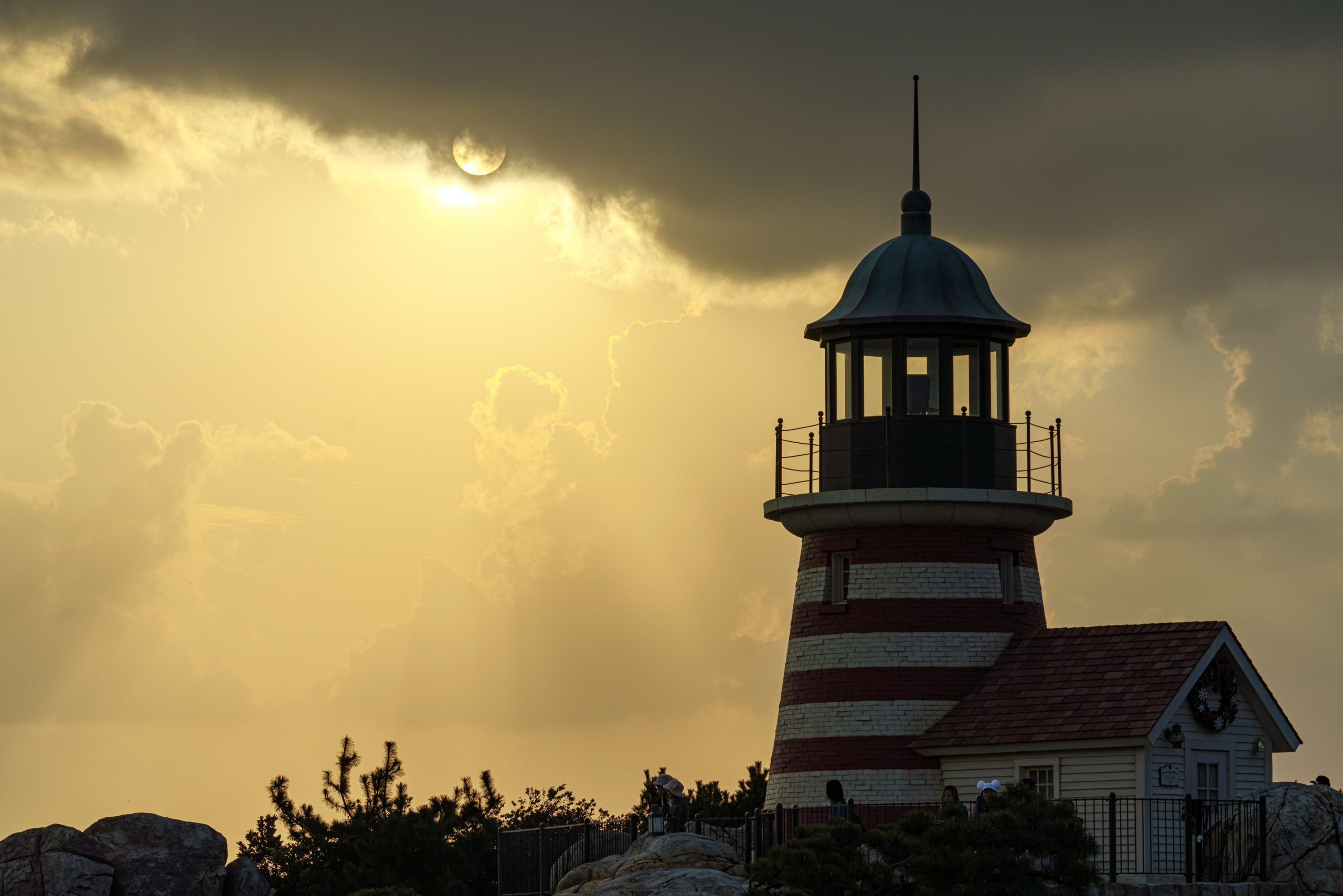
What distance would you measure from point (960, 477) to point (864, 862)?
436 inches

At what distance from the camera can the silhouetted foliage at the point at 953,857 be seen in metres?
31.0

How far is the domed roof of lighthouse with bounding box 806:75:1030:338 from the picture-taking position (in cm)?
4166

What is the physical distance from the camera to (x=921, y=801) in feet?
131

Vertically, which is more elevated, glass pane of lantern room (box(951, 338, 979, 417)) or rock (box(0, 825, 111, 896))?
glass pane of lantern room (box(951, 338, 979, 417))

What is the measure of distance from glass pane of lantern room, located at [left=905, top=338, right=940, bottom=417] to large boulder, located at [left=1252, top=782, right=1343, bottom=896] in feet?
30.6

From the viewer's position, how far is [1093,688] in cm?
3906

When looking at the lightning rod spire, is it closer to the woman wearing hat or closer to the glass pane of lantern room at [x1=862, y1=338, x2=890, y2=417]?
the glass pane of lantern room at [x1=862, y1=338, x2=890, y2=417]

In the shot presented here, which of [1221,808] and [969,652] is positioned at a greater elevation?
[969,652]

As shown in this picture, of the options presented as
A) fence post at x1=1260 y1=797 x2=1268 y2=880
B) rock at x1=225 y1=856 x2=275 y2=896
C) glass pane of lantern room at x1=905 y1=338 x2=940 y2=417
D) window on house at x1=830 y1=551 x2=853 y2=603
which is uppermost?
glass pane of lantern room at x1=905 y1=338 x2=940 y2=417

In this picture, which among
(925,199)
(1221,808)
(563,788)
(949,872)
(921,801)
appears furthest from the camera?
(563,788)

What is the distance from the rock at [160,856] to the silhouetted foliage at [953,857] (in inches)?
619

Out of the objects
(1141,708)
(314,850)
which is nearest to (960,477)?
(1141,708)

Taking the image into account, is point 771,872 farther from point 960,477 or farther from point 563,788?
point 563,788

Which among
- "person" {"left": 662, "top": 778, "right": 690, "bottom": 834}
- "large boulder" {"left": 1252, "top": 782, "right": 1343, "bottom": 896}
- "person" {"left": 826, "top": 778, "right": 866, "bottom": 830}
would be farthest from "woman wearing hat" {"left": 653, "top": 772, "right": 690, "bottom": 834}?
"large boulder" {"left": 1252, "top": 782, "right": 1343, "bottom": 896}
